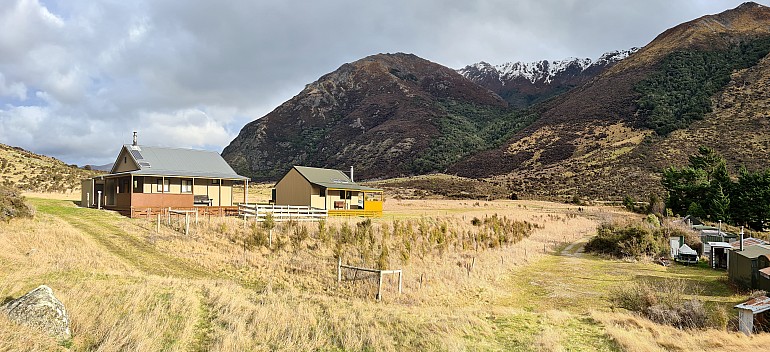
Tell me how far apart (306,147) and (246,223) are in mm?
115610

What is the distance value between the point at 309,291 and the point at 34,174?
4851cm

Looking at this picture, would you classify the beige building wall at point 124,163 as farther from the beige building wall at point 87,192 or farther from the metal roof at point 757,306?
the metal roof at point 757,306

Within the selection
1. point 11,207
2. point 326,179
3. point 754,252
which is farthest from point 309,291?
point 326,179

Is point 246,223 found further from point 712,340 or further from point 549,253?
point 712,340

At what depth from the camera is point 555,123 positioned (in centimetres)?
10269

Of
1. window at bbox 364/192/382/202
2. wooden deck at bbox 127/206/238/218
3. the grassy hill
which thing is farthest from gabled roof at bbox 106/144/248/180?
the grassy hill

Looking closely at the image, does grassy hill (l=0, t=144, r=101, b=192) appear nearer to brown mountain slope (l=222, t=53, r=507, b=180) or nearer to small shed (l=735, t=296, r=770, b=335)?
small shed (l=735, t=296, r=770, b=335)

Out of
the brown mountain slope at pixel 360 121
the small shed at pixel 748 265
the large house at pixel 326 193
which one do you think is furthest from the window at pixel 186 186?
the brown mountain slope at pixel 360 121

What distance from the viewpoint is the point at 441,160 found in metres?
107

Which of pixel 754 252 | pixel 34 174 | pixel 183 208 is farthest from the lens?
pixel 34 174

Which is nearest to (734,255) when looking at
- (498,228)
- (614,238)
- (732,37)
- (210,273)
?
(614,238)

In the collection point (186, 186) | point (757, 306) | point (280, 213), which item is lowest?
point (757, 306)

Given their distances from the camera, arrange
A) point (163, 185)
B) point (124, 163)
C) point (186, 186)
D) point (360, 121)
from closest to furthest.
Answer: point (163, 185), point (186, 186), point (124, 163), point (360, 121)

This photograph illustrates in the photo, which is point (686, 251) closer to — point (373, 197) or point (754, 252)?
point (754, 252)
